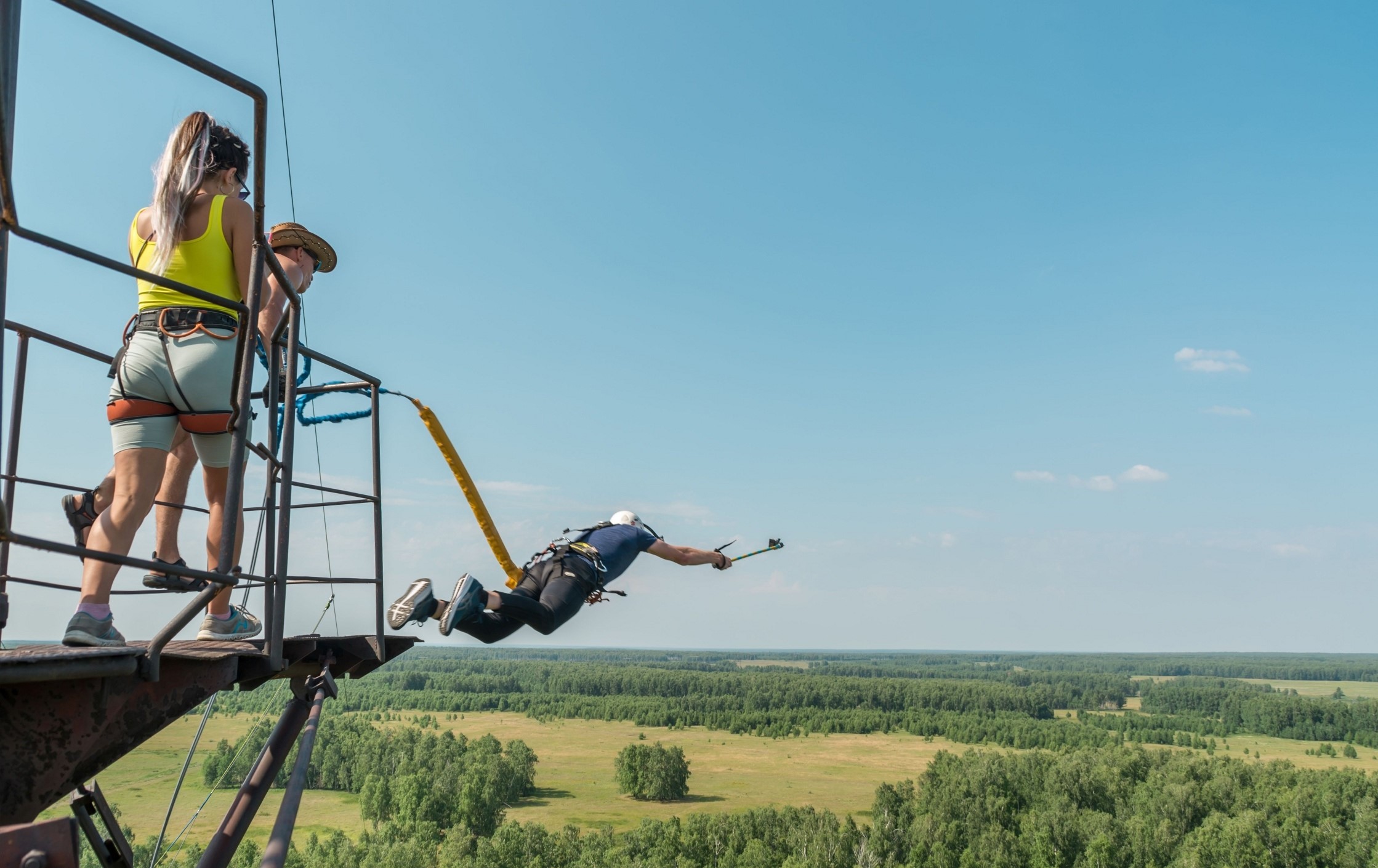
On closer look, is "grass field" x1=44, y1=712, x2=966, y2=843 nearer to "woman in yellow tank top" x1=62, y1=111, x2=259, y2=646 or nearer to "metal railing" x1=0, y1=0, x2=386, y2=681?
"metal railing" x1=0, y1=0, x2=386, y2=681

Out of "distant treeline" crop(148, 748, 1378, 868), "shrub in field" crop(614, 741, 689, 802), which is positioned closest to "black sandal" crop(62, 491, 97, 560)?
"distant treeline" crop(148, 748, 1378, 868)

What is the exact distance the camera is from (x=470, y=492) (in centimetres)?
775

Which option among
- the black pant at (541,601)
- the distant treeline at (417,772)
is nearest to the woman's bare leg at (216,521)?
the black pant at (541,601)

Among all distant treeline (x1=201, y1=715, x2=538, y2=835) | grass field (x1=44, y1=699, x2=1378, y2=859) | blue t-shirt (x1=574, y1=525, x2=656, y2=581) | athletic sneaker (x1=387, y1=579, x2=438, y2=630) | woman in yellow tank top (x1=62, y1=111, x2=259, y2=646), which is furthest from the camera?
grass field (x1=44, y1=699, x2=1378, y2=859)

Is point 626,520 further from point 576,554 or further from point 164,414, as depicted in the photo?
point 164,414

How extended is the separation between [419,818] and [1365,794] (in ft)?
336

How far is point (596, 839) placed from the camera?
88.2 metres

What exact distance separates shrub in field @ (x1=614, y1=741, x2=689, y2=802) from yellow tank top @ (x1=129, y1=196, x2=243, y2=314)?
137 metres

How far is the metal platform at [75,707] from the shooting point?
3.25 m

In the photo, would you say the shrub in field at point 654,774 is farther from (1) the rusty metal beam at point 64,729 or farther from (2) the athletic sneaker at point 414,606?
(1) the rusty metal beam at point 64,729

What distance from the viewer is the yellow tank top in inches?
171

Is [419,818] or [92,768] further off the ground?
[92,768]

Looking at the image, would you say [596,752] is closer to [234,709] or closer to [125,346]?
[234,709]

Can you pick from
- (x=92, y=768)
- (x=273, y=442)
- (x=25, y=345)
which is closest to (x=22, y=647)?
(x=92, y=768)
